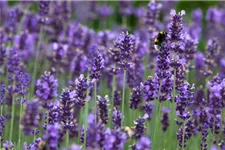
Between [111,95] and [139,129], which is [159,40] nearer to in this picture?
[139,129]

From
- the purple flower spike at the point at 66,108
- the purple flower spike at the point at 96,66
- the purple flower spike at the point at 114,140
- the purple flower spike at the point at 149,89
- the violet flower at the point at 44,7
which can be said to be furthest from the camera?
the violet flower at the point at 44,7

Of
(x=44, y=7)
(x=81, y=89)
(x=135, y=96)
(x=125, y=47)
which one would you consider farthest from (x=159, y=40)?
(x=44, y=7)

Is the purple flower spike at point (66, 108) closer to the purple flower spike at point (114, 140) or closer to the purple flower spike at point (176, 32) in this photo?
the purple flower spike at point (114, 140)

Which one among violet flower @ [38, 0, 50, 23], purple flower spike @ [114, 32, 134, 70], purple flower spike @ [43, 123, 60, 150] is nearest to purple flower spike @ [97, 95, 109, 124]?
purple flower spike @ [114, 32, 134, 70]

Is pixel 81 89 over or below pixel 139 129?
over

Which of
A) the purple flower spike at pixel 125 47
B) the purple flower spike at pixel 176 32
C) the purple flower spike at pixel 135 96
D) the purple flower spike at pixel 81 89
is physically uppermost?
the purple flower spike at pixel 176 32

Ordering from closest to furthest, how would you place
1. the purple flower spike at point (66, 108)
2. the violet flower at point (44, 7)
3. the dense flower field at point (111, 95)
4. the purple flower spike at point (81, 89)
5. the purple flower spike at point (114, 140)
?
the purple flower spike at point (114, 140) → the dense flower field at point (111, 95) → the purple flower spike at point (66, 108) → the purple flower spike at point (81, 89) → the violet flower at point (44, 7)

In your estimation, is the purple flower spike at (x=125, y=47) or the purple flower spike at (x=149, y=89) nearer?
the purple flower spike at (x=125, y=47)

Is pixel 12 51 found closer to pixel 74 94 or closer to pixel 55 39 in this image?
pixel 74 94

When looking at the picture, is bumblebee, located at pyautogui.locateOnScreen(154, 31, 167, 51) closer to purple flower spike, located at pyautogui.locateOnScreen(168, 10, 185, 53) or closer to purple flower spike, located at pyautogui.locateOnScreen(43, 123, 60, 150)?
purple flower spike, located at pyautogui.locateOnScreen(168, 10, 185, 53)

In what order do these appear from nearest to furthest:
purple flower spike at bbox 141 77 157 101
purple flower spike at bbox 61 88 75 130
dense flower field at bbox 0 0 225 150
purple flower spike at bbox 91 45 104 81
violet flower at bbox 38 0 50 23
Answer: dense flower field at bbox 0 0 225 150 < purple flower spike at bbox 61 88 75 130 < purple flower spike at bbox 91 45 104 81 < purple flower spike at bbox 141 77 157 101 < violet flower at bbox 38 0 50 23

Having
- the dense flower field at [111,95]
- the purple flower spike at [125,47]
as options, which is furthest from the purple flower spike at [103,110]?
the purple flower spike at [125,47]
